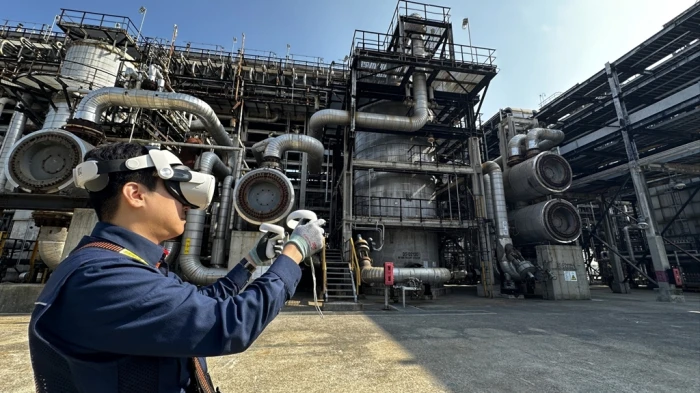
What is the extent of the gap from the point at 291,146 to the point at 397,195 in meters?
6.59

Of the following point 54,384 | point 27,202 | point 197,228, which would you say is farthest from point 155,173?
point 27,202

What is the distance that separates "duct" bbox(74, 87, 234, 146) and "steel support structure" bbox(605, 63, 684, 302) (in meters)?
21.9

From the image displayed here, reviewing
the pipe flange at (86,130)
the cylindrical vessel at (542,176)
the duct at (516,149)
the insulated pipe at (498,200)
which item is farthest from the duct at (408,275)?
the pipe flange at (86,130)

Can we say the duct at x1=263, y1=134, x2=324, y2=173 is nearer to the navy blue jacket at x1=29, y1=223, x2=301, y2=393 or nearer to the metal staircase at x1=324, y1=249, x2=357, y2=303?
the metal staircase at x1=324, y1=249, x2=357, y2=303

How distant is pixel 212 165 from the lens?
1365cm

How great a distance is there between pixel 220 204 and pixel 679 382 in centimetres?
1435

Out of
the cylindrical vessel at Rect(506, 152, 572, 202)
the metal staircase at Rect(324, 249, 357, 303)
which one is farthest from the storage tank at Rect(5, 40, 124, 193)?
the cylindrical vessel at Rect(506, 152, 572, 202)

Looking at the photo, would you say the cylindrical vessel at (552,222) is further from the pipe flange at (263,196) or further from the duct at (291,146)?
the pipe flange at (263,196)

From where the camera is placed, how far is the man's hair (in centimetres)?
141

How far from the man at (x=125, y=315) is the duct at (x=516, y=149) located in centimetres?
1915

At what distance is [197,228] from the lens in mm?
12461

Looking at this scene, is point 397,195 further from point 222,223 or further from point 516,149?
point 222,223

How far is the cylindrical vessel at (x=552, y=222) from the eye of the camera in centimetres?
1480

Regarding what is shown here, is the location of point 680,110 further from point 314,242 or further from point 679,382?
point 314,242
